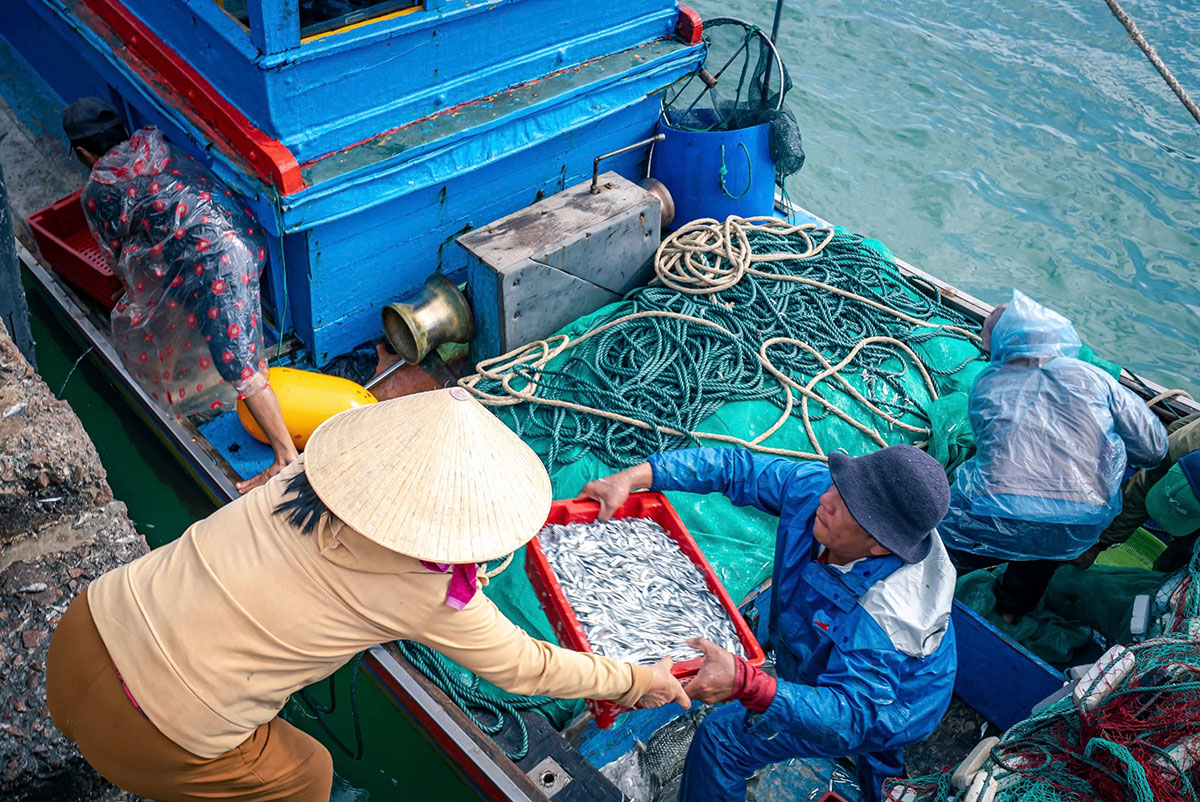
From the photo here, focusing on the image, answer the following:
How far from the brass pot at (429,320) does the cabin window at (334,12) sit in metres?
1.37

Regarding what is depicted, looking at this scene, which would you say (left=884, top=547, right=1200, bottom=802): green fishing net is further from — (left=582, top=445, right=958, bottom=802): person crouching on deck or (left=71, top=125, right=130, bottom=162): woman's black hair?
(left=71, top=125, right=130, bottom=162): woman's black hair

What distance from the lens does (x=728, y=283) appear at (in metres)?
4.88

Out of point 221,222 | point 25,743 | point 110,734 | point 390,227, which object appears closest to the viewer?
point 110,734

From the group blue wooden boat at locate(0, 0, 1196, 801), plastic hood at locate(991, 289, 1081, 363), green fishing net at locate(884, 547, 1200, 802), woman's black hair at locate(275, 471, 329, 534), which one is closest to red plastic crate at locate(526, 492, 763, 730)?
blue wooden boat at locate(0, 0, 1196, 801)

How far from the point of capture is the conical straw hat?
6.78 ft

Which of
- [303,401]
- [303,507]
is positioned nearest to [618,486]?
[303,507]

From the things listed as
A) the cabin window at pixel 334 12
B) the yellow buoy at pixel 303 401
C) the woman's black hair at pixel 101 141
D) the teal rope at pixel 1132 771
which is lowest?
the yellow buoy at pixel 303 401

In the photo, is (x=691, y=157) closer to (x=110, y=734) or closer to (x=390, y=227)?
(x=390, y=227)

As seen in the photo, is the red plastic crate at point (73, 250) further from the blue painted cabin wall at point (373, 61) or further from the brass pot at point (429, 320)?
the brass pot at point (429, 320)

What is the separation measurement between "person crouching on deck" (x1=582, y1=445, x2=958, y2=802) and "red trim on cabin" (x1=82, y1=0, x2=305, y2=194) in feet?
9.34

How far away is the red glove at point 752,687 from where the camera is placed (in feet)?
9.02

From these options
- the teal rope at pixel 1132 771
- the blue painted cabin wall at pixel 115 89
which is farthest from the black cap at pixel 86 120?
the teal rope at pixel 1132 771

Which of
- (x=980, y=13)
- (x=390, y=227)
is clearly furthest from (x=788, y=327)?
(x=980, y=13)

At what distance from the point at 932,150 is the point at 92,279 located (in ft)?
30.1
